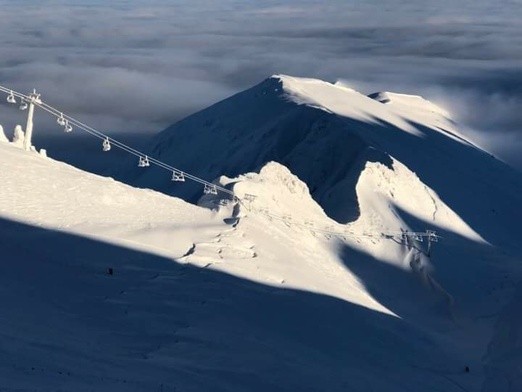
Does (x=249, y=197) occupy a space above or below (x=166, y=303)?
above

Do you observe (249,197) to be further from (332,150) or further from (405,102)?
(405,102)

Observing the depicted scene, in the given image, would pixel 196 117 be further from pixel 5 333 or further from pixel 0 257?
pixel 5 333

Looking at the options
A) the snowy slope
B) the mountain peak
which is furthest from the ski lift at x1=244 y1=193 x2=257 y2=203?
the mountain peak

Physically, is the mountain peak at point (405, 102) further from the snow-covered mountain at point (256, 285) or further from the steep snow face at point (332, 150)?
the snow-covered mountain at point (256, 285)

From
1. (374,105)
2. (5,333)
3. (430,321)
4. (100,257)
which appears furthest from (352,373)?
(374,105)

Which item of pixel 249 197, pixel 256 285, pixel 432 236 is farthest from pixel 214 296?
pixel 432 236

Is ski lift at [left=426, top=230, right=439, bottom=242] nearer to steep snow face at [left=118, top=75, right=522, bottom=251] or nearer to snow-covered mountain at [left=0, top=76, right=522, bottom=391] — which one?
snow-covered mountain at [left=0, top=76, right=522, bottom=391]

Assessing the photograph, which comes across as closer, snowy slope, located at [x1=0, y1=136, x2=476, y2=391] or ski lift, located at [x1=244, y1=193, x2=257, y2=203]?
snowy slope, located at [x1=0, y1=136, x2=476, y2=391]
